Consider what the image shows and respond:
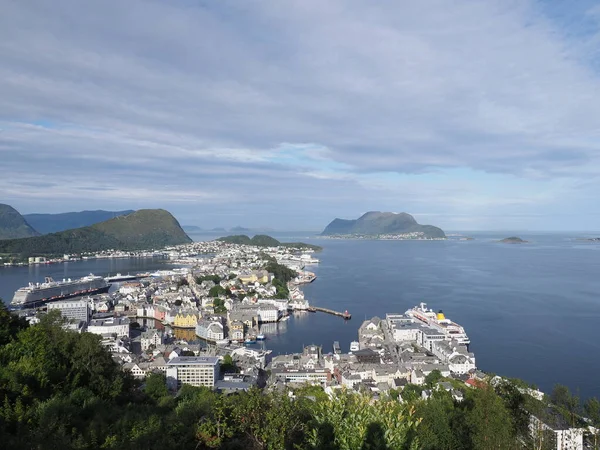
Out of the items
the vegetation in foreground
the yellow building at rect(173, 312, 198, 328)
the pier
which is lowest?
the yellow building at rect(173, 312, 198, 328)

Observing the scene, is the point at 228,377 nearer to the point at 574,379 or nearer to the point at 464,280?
the point at 574,379

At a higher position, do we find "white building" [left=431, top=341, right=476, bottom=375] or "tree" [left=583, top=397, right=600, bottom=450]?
"tree" [left=583, top=397, right=600, bottom=450]

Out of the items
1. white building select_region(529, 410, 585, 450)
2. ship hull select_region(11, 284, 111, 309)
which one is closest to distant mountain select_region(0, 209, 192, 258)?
ship hull select_region(11, 284, 111, 309)

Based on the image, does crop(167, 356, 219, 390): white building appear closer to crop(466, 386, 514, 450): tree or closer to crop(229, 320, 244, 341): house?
crop(229, 320, 244, 341): house

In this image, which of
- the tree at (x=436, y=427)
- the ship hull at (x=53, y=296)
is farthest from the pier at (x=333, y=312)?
the ship hull at (x=53, y=296)

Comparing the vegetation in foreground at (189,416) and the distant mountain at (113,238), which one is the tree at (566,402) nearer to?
the vegetation in foreground at (189,416)
